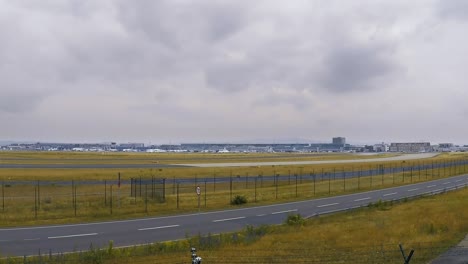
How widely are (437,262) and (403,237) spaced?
6.13 m

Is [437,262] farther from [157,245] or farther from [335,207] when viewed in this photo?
[335,207]

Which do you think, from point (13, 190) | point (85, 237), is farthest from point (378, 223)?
point (13, 190)

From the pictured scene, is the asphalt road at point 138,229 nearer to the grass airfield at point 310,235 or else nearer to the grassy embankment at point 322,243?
the grass airfield at point 310,235

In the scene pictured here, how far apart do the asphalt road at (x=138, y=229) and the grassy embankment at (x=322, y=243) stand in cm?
272

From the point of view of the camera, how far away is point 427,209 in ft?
94.9

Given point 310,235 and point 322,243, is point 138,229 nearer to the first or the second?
point 310,235

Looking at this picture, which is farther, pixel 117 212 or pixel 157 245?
pixel 117 212

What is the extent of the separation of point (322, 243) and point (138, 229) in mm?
10969

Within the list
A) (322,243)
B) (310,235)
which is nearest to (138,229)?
(310,235)

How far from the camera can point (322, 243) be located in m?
18.4

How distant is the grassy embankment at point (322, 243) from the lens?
49.1 feet

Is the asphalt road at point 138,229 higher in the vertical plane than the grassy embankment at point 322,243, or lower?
lower

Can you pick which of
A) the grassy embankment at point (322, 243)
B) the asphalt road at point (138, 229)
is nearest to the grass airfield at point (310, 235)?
the grassy embankment at point (322, 243)

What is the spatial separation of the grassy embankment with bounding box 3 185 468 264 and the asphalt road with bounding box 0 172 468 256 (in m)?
2.72
